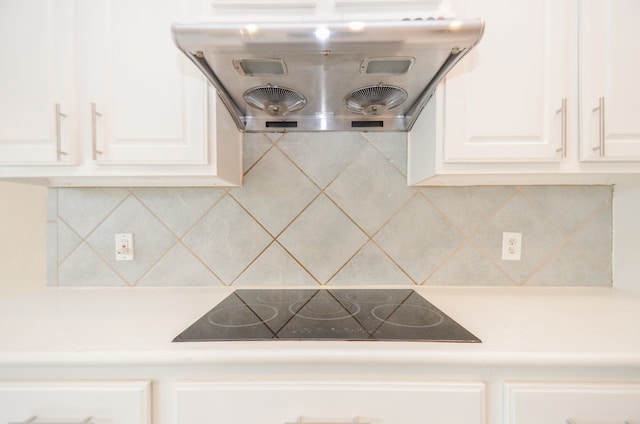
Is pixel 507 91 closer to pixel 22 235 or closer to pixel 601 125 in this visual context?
pixel 601 125

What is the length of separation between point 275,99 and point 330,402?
0.85m

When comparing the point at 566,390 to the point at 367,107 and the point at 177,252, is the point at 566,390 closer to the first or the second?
the point at 367,107

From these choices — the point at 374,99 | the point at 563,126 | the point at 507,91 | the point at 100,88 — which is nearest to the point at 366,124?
the point at 374,99

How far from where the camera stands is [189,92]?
934 mm

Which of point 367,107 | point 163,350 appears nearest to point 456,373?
point 163,350

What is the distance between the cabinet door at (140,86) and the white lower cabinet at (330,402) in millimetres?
640

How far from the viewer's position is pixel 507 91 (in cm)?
92

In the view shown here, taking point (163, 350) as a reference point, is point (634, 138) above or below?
above

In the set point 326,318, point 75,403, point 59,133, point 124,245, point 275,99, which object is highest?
point 275,99

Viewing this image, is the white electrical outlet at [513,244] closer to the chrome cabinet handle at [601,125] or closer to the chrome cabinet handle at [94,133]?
the chrome cabinet handle at [601,125]

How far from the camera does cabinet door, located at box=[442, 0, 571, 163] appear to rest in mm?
915

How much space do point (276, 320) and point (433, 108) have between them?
0.79 metres

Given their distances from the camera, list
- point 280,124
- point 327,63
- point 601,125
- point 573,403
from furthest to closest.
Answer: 1. point 280,124
2. point 601,125
3. point 327,63
4. point 573,403

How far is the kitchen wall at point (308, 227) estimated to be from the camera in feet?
4.05
